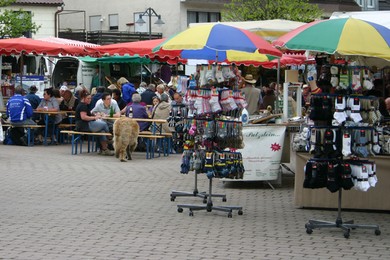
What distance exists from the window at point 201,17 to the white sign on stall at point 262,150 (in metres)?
37.5

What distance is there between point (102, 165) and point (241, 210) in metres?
6.75

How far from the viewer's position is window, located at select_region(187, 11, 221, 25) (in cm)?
5231

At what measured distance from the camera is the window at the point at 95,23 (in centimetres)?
5367

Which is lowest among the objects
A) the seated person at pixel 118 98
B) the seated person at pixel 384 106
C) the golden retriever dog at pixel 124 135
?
the golden retriever dog at pixel 124 135

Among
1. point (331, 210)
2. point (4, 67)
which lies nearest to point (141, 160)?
point (331, 210)

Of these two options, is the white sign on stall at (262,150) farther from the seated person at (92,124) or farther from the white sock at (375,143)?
the seated person at (92,124)

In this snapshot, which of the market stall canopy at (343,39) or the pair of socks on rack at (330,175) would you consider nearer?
the market stall canopy at (343,39)

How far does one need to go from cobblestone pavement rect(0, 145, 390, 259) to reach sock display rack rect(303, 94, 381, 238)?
2.08 ft

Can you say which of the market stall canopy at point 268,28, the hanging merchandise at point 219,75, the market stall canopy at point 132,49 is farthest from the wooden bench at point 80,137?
the hanging merchandise at point 219,75

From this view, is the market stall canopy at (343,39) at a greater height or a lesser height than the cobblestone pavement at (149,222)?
greater

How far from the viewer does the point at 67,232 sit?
10.7 m

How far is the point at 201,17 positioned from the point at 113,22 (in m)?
5.01

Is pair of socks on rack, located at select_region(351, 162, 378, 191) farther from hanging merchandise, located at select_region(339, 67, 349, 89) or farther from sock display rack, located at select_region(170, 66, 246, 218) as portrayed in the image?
sock display rack, located at select_region(170, 66, 246, 218)

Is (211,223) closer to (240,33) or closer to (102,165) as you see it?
(240,33)
